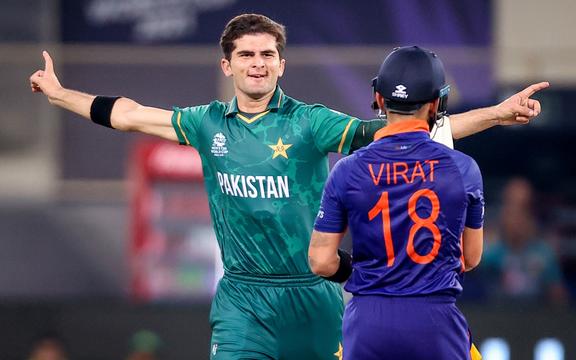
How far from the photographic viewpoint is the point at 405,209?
18.2 ft

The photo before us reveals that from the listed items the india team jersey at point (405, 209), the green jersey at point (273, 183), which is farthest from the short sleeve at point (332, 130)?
the india team jersey at point (405, 209)

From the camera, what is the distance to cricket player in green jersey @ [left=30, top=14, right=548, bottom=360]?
6.75 m

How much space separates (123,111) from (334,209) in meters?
1.77

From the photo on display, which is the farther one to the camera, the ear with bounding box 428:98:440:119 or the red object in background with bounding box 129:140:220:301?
the red object in background with bounding box 129:140:220:301

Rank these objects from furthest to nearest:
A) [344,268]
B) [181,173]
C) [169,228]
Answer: [181,173], [169,228], [344,268]

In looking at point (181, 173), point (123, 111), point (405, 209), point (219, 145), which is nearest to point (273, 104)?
point (219, 145)

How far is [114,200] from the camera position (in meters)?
13.8

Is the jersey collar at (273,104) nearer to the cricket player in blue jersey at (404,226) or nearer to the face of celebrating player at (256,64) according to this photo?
the face of celebrating player at (256,64)

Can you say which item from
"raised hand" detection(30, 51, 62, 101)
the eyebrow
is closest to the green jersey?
the eyebrow

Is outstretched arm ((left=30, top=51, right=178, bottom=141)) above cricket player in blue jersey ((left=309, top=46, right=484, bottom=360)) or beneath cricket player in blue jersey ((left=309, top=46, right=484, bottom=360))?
above

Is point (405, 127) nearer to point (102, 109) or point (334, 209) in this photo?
point (334, 209)

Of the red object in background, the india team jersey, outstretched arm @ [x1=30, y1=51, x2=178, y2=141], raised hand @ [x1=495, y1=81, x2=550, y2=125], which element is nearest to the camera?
the india team jersey

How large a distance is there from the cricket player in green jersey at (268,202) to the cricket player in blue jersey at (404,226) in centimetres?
101

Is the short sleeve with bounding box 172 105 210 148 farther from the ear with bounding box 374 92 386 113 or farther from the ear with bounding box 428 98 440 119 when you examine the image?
the ear with bounding box 428 98 440 119
